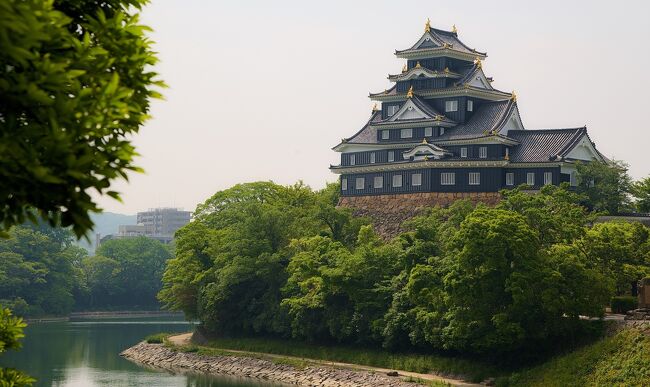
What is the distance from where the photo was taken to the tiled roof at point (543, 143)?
63.0 meters

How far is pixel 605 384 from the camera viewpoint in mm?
39781

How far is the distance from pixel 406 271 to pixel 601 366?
13093 millimetres

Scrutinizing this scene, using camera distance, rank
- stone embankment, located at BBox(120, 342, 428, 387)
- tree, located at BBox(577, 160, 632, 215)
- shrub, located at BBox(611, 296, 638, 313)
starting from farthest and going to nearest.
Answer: tree, located at BBox(577, 160, 632, 215), stone embankment, located at BBox(120, 342, 428, 387), shrub, located at BBox(611, 296, 638, 313)

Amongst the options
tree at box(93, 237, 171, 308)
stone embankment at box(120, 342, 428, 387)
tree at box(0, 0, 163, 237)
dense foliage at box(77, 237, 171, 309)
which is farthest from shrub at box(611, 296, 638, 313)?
tree at box(93, 237, 171, 308)

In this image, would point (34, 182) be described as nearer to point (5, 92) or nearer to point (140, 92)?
point (5, 92)

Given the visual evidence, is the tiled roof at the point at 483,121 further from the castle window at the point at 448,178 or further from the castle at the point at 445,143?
the castle window at the point at 448,178

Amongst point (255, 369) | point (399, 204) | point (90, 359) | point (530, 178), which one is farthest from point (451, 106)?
point (90, 359)

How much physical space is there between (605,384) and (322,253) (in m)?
21.1

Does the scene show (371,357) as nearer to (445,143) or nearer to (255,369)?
(255,369)

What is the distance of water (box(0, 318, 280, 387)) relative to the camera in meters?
54.6

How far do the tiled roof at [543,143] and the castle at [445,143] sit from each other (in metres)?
0.06

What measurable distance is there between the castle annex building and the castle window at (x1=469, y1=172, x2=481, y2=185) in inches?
2.3

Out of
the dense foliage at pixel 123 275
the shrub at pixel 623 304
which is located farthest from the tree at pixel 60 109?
the dense foliage at pixel 123 275

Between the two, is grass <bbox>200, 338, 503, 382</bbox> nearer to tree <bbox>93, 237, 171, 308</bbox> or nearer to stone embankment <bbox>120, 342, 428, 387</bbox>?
stone embankment <bbox>120, 342, 428, 387</bbox>
